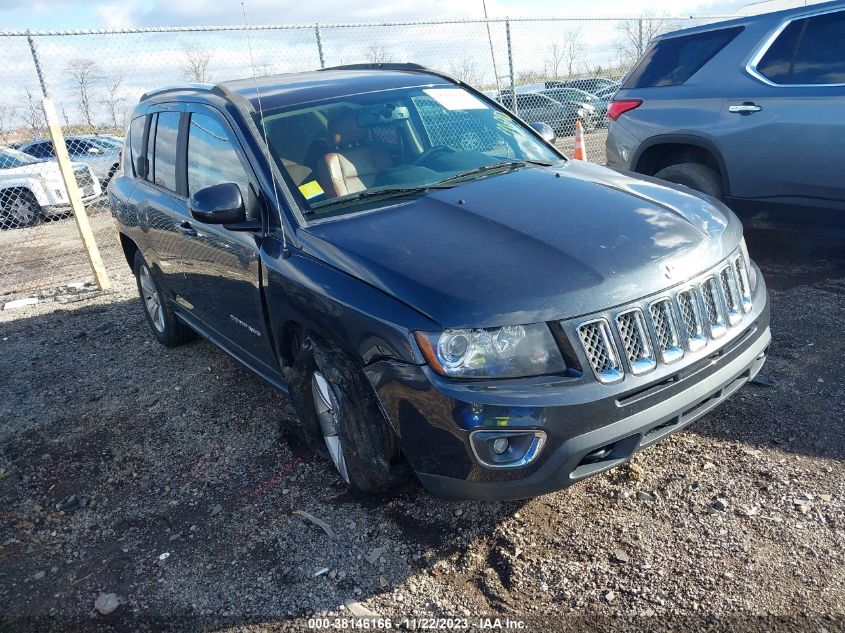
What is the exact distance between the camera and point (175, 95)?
4.56 metres

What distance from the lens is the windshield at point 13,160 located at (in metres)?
12.4

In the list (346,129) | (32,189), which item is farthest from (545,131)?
(32,189)

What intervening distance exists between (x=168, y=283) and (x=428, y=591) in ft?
10.7

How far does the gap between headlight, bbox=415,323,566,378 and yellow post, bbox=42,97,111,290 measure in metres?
5.93

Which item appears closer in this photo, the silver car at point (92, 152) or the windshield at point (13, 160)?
the windshield at point (13, 160)

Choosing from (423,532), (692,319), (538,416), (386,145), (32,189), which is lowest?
(423,532)

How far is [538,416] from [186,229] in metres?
2.78

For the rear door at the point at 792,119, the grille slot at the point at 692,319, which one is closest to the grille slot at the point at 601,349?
the grille slot at the point at 692,319

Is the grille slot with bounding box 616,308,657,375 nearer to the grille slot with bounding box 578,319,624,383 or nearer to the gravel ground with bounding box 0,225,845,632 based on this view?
the grille slot with bounding box 578,319,624,383

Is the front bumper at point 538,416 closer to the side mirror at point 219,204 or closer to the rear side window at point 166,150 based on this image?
the side mirror at point 219,204

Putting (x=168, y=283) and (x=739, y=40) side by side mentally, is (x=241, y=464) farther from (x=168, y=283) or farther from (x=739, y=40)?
(x=739, y=40)

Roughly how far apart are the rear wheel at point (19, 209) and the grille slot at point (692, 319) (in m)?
12.5

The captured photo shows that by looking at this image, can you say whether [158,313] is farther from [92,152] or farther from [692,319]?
[92,152]

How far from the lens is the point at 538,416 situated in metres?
2.41
